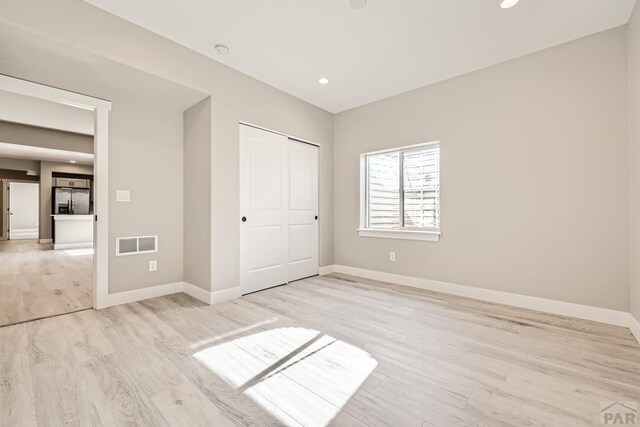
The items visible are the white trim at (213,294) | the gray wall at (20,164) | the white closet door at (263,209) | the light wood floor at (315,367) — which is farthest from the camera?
the gray wall at (20,164)

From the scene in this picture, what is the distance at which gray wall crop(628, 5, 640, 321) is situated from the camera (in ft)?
7.33

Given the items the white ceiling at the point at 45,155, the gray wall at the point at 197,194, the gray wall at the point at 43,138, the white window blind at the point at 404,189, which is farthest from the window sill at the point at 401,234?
the white ceiling at the point at 45,155

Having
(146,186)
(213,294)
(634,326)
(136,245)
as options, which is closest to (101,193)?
(146,186)

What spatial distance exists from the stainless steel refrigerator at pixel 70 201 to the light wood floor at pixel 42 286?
310cm

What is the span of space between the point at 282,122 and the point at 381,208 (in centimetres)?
195

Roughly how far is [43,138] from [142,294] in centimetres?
541

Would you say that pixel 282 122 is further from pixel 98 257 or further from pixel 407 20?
pixel 98 257

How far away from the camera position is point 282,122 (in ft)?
12.8

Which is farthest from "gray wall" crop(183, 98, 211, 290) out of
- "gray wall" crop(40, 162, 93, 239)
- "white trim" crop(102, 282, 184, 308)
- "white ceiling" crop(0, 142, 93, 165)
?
"gray wall" crop(40, 162, 93, 239)

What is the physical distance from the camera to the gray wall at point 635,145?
2234 mm

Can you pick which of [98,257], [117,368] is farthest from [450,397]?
[98,257]

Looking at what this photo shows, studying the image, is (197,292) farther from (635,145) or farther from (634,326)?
(635,145)

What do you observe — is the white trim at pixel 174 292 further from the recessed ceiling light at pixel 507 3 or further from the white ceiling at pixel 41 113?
the recessed ceiling light at pixel 507 3

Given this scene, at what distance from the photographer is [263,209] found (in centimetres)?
368
